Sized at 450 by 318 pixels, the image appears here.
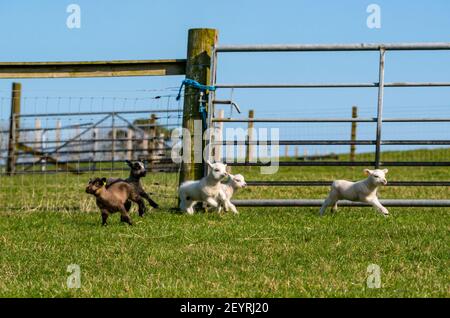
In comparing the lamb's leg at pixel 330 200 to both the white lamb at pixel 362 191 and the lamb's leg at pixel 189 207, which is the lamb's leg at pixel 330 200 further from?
the lamb's leg at pixel 189 207

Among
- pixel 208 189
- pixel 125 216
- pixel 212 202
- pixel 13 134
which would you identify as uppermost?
pixel 13 134

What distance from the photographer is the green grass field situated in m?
5.82

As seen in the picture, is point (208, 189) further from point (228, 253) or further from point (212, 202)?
point (228, 253)

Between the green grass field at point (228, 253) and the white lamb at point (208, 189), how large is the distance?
300 mm

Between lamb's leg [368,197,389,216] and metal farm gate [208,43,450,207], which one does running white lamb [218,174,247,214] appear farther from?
lamb's leg [368,197,389,216]

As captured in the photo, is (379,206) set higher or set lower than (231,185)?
lower

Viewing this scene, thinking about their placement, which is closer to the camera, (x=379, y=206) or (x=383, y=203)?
(x=379, y=206)

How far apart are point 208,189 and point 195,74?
1.66 meters

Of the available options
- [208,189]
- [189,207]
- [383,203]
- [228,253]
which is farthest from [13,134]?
[228,253]

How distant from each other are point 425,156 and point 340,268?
79.3 feet

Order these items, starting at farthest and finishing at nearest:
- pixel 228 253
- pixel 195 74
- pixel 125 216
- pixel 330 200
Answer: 1. pixel 195 74
2. pixel 330 200
3. pixel 125 216
4. pixel 228 253

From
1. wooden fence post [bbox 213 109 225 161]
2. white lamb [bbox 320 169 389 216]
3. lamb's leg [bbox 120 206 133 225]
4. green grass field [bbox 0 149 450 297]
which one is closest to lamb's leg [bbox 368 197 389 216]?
white lamb [bbox 320 169 389 216]

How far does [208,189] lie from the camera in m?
10.6
